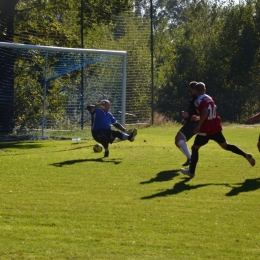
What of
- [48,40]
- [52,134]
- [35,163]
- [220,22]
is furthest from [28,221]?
[220,22]

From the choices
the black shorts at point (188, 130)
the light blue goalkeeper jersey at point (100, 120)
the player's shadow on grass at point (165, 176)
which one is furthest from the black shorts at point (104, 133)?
the player's shadow on grass at point (165, 176)

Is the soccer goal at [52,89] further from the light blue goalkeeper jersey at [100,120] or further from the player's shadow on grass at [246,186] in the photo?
the player's shadow on grass at [246,186]

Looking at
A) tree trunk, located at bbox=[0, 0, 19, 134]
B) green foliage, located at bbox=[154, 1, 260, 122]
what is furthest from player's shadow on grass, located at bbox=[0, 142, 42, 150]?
green foliage, located at bbox=[154, 1, 260, 122]

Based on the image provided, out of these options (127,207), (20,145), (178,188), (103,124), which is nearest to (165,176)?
(178,188)

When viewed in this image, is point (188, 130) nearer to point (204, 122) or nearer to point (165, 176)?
point (165, 176)

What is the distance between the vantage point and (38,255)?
271 inches

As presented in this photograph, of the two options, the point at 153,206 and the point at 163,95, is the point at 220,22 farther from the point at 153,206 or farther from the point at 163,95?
the point at 153,206

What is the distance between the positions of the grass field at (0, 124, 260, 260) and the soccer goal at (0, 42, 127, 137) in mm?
4349

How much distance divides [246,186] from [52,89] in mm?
10515

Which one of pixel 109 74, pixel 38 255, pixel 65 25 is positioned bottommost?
pixel 38 255

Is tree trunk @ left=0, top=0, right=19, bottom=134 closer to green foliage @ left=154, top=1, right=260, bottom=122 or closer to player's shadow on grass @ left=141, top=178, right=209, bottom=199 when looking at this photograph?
player's shadow on grass @ left=141, top=178, right=209, bottom=199

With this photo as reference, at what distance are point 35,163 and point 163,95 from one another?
64.9ft

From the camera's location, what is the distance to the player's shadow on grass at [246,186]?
10695 mm

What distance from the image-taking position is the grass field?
7.21m
